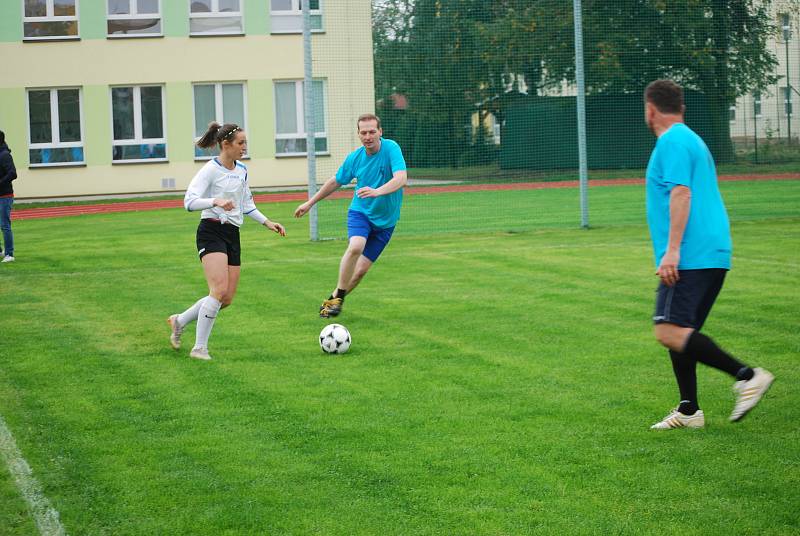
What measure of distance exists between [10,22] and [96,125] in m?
4.16

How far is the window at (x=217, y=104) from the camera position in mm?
36031

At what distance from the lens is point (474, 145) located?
80.2 feet

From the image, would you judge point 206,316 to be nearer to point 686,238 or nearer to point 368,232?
point 368,232

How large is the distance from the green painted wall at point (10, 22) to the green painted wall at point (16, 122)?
1.69 metres

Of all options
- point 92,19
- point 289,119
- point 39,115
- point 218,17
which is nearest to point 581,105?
point 289,119

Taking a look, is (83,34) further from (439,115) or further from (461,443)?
(461,443)

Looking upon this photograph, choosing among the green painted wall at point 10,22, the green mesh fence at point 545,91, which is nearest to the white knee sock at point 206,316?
the green mesh fence at point 545,91

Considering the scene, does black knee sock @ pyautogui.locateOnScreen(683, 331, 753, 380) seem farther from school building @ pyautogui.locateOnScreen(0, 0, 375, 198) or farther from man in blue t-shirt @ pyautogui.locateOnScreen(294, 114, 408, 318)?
school building @ pyautogui.locateOnScreen(0, 0, 375, 198)

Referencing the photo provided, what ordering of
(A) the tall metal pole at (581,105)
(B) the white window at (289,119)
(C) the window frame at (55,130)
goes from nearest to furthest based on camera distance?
1. (A) the tall metal pole at (581,105)
2. (C) the window frame at (55,130)
3. (B) the white window at (289,119)

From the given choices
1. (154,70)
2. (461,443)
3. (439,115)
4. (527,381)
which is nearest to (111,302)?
(527,381)

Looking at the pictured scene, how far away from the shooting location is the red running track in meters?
25.5

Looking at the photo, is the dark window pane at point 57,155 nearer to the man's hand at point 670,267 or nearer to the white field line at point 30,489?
the white field line at point 30,489

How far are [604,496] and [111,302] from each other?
27.4 feet

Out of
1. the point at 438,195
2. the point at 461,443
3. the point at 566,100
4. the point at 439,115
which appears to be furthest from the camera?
the point at 566,100
